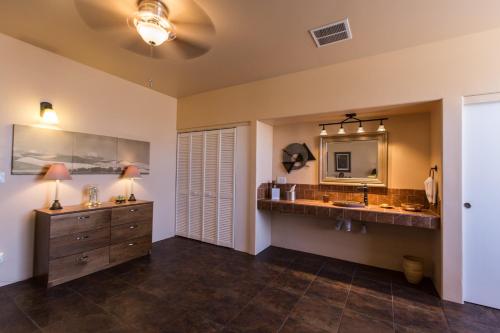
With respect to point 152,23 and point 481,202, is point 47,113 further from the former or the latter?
point 481,202

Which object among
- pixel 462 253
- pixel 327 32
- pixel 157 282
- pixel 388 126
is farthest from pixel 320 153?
pixel 157 282

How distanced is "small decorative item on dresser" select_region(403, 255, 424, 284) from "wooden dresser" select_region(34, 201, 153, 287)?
3613 mm

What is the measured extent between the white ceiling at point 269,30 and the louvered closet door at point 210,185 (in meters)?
1.23

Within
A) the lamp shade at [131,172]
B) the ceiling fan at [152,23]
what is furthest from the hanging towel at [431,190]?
the lamp shade at [131,172]

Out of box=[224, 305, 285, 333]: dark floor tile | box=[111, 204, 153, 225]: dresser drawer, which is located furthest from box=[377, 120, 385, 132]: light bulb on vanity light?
box=[111, 204, 153, 225]: dresser drawer

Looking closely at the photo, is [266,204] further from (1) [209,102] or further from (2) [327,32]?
(2) [327,32]

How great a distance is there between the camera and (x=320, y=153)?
12.1 feet

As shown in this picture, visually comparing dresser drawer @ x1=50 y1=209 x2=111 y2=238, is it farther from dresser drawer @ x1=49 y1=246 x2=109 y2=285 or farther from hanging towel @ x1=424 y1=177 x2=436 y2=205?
hanging towel @ x1=424 y1=177 x2=436 y2=205

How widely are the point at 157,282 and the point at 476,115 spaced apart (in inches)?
156

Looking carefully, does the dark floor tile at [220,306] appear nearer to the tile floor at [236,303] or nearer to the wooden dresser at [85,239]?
the tile floor at [236,303]

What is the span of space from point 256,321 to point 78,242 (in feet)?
7.54

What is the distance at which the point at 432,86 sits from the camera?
249 centimetres

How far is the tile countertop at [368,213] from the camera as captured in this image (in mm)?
2529

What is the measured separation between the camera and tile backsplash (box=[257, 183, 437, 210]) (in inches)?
121
